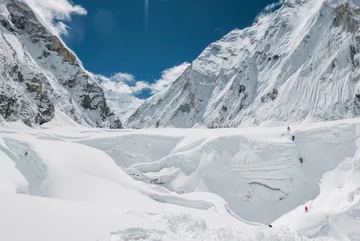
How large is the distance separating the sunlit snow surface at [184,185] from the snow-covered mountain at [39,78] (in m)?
33.5

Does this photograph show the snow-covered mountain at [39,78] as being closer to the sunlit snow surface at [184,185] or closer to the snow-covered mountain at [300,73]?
the sunlit snow surface at [184,185]

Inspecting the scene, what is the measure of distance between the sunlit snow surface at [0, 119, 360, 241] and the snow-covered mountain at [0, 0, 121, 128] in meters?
33.5

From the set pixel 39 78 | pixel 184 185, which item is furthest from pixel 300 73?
pixel 184 185

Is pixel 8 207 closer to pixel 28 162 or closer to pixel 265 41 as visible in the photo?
pixel 28 162

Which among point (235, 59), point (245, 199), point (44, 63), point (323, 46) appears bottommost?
point (245, 199)

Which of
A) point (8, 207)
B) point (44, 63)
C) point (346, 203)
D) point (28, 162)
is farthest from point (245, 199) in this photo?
point (44, 63)

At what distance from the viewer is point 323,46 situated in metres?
109

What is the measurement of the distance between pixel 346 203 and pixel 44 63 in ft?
271

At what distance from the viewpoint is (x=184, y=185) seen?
21297mm

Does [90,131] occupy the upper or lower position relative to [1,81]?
lower

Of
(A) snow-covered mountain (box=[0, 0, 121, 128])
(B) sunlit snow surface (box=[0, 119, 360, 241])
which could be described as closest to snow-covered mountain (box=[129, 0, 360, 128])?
(A) snow-covered mountain (box=[0, 0, 121, 128])

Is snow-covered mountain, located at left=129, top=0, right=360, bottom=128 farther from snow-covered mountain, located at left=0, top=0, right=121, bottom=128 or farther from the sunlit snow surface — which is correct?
the sunlit snow surface

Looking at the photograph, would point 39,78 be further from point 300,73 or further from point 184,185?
point 300,73

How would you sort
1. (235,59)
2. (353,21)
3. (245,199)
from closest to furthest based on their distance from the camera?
(245,199), (353,21), (235,59)
